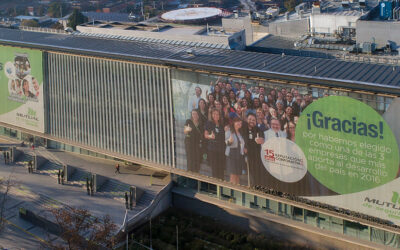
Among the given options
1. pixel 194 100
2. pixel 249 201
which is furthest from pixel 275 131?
pixel 194 100

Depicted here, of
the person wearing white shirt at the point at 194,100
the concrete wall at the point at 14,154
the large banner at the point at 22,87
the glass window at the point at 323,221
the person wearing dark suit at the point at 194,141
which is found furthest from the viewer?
the concrete wall at the point at 14,154

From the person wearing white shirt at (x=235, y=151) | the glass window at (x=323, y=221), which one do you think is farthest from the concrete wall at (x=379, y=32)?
the glass window at (x=323, y=221)

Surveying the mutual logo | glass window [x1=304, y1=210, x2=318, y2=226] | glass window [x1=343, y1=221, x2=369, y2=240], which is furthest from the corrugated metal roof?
glass window [x1=343, y1=221, x2=369, y2=240]

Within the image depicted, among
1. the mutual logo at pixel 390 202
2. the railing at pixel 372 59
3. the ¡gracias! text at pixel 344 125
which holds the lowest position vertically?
the mutual logo at pixel 390 202

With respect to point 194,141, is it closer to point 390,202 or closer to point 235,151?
point 235,151

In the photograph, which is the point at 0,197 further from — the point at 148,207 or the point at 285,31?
the point at 285,31

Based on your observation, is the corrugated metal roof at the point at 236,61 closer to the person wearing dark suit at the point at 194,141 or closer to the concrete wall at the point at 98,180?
the person wearing dark suit at the point at 194,141
